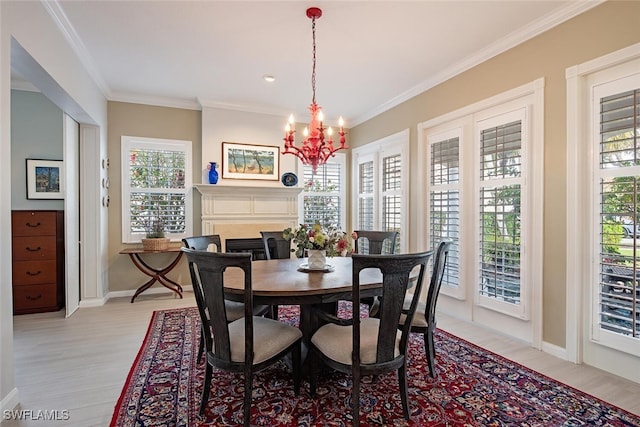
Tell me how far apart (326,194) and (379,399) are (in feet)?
13.8

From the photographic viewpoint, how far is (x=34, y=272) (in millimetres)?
3957

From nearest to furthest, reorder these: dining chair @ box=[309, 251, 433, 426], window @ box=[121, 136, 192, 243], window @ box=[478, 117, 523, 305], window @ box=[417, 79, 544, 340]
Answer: dining chair @ box=[309, 251, 433, 426] < window @ box=[417, 79, 544, 340] < window @ box=[478, 117, 523, 305] < window @ box=[121, 136, 192, 243]

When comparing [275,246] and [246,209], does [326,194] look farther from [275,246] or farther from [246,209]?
[275,246]

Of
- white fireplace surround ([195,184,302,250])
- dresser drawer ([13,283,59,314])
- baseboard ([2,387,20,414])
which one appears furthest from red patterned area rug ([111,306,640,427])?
white fireplace surround ([195,184,302,250])

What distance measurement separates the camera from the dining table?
1.94m

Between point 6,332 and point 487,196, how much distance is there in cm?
396

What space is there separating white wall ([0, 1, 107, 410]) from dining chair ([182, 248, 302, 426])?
111 cm

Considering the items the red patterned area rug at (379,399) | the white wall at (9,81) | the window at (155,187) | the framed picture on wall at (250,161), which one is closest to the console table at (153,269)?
the window at (155,187)

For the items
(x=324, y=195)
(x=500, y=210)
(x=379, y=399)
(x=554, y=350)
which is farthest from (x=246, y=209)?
(x=554, y=350)

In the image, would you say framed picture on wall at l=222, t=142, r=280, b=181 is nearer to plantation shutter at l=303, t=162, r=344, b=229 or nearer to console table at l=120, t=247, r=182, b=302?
plantation shutter at l=303, t=162, r=344, b=229

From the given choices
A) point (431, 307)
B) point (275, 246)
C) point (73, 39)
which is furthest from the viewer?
point (275, 246)

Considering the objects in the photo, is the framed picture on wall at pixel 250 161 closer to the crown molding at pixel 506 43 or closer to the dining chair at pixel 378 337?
the crown molding at pixel 506 43

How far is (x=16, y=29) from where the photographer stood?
83.1 inches
